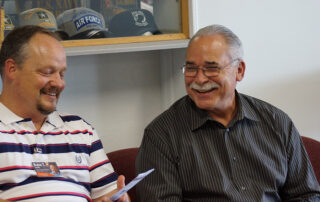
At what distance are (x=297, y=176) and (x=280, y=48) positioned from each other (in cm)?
92

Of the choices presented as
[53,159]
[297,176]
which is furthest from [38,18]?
[297,176]

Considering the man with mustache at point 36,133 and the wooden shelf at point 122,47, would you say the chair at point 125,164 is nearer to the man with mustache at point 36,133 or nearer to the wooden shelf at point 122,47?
the man with mustache at point 36,133

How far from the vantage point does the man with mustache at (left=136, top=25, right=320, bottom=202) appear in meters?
1.86

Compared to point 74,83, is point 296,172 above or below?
below

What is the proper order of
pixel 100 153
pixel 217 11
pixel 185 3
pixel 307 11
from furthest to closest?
1. pixel 307 11
2. pixel 217 11
3. pixel 185 3
4. pixel 100 153

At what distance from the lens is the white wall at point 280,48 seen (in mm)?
2543

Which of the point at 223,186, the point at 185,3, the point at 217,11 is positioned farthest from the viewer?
the point at 217,11

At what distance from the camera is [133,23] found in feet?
7.55

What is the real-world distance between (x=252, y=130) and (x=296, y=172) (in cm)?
26

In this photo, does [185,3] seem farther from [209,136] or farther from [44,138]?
[44,138]

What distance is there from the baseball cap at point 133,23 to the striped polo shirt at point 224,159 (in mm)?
453

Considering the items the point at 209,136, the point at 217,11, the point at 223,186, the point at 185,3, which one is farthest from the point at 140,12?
the point at 223,186

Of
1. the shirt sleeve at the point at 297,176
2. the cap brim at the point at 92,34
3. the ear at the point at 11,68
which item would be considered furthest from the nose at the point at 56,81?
the shirt sleeve at the point at 297,176

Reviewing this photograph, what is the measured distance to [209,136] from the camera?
1.94 meters
